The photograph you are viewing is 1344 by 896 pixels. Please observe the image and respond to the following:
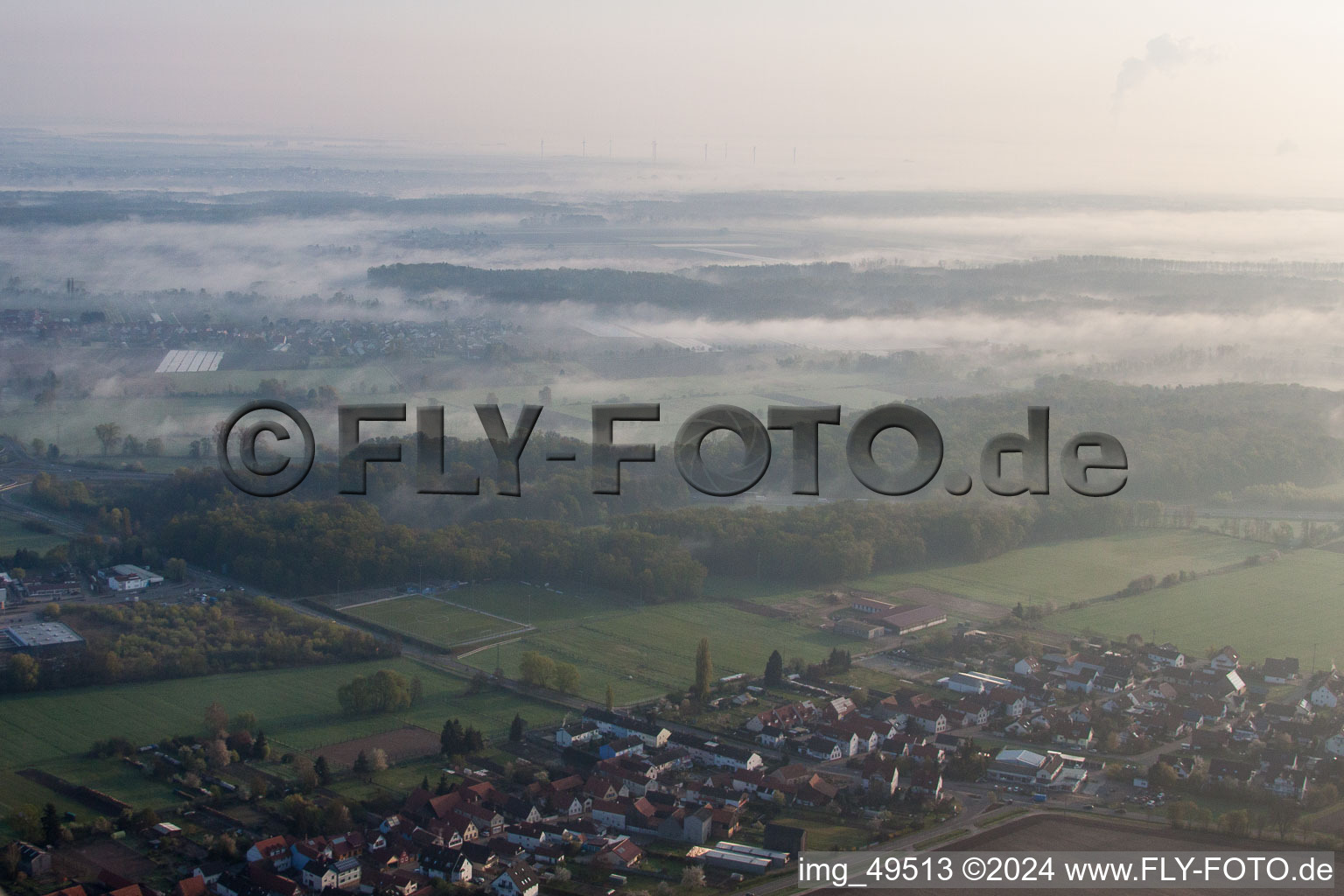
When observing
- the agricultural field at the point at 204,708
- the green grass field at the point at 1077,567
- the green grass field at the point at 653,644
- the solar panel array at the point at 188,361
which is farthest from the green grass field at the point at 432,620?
the solar panel array at the point at 188,361

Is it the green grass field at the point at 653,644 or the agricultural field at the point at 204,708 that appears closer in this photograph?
the agricultural field at the point at 204,708

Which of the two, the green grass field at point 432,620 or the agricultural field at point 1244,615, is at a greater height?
the green grass field at point 432,620

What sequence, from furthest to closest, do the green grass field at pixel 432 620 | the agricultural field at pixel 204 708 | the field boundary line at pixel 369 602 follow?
1. the field boundary line at pixel 369 602
2. the green grass field at pixel 432 620
3. the agricultural field at pixel 204 708

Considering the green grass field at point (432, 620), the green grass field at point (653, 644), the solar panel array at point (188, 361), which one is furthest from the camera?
the solar panel array at point (188, 361)

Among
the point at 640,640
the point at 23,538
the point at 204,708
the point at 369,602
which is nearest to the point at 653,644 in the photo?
the point at 640,640

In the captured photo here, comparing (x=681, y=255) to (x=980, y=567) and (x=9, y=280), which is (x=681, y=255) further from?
(x=980, y=567)

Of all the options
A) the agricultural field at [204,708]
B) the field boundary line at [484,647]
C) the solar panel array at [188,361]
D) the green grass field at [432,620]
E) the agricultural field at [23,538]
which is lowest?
the agricultural field at [204,708]

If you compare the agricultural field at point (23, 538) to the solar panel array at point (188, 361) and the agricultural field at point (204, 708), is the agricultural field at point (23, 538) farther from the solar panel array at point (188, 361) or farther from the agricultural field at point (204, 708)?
the solar panel array at point (188, 361)

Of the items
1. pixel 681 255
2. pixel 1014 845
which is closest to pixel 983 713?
pixel 1014 845
